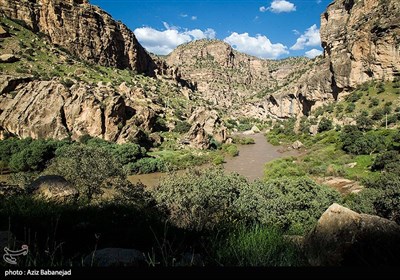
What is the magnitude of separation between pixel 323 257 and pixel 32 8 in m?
104

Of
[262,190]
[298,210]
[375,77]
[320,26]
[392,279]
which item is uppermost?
[320,26]

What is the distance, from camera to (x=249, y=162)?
5953cm

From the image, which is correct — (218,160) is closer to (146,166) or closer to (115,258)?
(146,166)

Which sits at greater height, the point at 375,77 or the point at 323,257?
the point at 375,77

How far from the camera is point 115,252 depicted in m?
4.33

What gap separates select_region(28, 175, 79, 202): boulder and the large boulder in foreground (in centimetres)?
855

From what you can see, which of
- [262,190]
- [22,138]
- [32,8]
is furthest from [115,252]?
[32,8]

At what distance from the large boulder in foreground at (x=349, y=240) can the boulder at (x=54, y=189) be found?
337 inches

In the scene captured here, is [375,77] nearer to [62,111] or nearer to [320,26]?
[320,26]

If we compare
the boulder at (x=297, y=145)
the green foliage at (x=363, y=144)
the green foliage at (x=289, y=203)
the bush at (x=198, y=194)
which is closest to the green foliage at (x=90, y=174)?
the bush at (x=198, y=194)

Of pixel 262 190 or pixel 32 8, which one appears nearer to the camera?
pixel 262 190

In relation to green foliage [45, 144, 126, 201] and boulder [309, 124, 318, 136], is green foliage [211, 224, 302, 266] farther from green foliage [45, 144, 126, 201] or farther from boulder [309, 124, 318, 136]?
boulder [309, 124, 318, 136]

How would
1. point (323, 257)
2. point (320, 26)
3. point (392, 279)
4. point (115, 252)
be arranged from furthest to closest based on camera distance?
point (320, 26) < point (323, 257) < point (115, 252) < point (392, 279)

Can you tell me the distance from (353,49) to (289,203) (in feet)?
249
